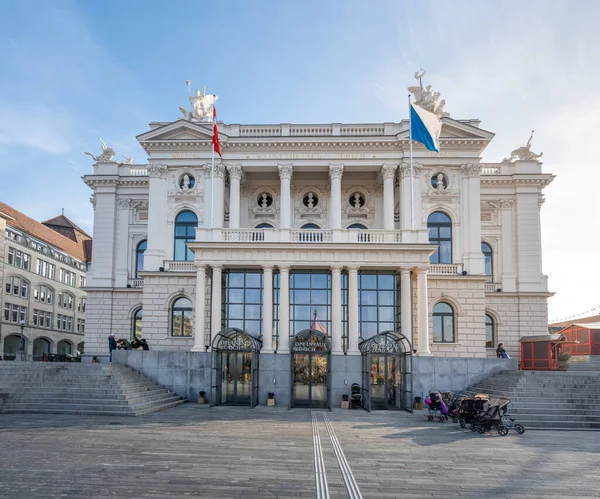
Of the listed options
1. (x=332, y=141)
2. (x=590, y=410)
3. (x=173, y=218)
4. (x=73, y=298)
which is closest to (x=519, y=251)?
(x=332, y=141)

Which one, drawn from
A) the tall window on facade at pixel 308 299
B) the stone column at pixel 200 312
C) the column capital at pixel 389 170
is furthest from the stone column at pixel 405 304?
the stone column at pixel 200 312

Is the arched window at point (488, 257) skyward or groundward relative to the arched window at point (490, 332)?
skyward

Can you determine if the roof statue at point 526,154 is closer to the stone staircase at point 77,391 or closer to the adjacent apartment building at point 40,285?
the stone staircase at point 77,391

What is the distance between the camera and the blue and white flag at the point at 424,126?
36394mm

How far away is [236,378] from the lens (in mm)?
33469

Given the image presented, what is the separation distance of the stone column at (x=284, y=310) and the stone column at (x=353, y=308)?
3.87 metres

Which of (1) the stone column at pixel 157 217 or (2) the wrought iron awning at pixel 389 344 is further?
(1) the stone column at pixel 157 217

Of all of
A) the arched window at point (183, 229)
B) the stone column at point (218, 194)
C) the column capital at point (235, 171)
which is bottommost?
the arched window at point (183, 229)

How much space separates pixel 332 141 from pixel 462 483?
105 feet

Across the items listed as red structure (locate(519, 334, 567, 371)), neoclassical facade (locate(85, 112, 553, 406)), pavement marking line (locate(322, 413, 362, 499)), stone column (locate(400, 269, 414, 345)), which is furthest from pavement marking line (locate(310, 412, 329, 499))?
red structure (locate(519, 334, 567, 371))

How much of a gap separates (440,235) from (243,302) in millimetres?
16022

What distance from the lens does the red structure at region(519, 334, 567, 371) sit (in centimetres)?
3625

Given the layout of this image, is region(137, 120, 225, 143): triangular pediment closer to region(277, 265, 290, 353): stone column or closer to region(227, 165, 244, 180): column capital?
region(227, 165, 244, 180): column capital

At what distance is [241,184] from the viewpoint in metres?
45.8
